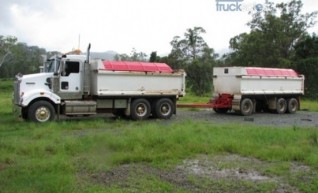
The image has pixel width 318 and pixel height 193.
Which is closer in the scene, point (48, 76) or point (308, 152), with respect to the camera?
point (308, 152)

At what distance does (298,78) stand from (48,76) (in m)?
13.8

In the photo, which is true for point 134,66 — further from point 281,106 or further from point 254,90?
point 281,106

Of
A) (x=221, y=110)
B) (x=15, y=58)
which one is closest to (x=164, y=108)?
(x=221, y=110)

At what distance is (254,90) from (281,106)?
2712 mm

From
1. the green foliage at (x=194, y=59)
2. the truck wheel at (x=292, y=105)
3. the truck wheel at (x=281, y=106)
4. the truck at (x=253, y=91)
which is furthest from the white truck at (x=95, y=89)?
the green foliage at (x=194, y=59)

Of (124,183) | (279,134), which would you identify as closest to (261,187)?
(124,183)

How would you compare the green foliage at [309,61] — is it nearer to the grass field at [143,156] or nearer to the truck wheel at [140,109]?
the truck wheel at [140,109]

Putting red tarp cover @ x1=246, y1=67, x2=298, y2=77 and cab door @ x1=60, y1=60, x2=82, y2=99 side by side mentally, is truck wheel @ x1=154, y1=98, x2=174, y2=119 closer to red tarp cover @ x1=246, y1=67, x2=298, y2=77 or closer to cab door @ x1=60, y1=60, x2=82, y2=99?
cab door @ x1=60, y1=60, x2=82, y2=99

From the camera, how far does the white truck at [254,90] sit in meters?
20.5

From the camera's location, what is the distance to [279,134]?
1224cm

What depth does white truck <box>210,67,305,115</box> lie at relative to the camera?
20453mm

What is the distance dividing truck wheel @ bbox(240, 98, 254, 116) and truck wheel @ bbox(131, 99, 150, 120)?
16.9 feet

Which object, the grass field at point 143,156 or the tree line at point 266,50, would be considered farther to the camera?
the tree line at point 266,50

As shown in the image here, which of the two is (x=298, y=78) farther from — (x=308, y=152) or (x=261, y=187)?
(x=261, y=187)
